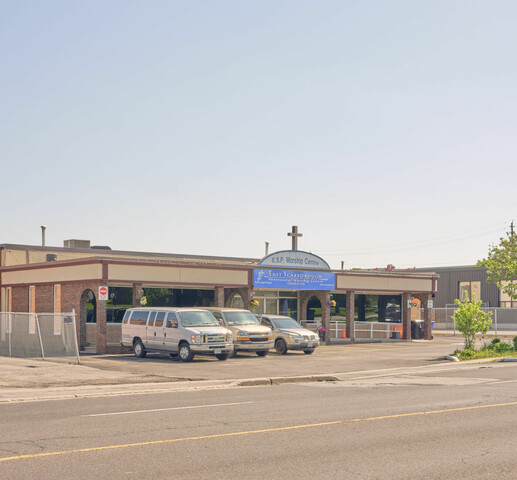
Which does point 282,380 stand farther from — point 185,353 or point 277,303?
point 277,303

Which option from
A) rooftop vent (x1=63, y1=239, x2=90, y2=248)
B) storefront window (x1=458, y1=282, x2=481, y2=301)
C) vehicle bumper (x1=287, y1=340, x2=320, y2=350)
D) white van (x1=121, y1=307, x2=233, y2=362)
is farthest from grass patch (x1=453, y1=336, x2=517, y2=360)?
storefront window (x1=458, y1=282, x2=481, y2=301)

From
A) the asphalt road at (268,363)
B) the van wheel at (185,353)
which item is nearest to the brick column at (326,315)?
the asphalt road at (268,363)

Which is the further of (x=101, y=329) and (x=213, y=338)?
(x=101, y=329)

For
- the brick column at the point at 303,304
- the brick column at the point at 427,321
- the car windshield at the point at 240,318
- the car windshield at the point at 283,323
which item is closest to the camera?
the car windshield at the point at 240,318

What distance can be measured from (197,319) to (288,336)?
16.5 feet

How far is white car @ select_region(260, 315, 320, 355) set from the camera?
3328 cm

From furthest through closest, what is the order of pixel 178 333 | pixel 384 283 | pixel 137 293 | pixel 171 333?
pixel 384 283 → pixel 137 293 → pixel 171 333 → pixel 178 333

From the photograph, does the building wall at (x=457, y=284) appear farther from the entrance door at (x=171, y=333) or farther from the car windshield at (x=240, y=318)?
the entrance door at (x=171, y=333)

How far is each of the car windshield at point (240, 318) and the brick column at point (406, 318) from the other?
16.5 meters

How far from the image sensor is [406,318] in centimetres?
4712

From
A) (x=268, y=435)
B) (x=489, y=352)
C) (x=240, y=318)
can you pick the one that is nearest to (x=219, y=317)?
(x=240, y=318)

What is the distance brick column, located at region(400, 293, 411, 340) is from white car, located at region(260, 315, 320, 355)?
14.4m

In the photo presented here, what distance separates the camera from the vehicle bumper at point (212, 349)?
28.8m

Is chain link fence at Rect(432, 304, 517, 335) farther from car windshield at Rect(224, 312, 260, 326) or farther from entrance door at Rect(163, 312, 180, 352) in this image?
entrance door at Rect(163, 312, 180, 352)
